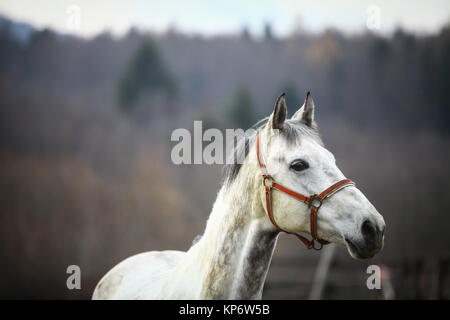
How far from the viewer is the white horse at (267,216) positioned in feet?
7.64

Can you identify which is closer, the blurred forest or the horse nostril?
the horse nostril

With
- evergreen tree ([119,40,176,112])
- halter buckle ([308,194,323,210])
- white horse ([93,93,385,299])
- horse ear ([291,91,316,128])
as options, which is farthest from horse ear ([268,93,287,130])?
evergreen tree ([119,40,176,112])

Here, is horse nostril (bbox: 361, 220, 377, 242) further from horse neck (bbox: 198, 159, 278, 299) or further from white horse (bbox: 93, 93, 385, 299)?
horse neck (bbox: 198, 159, 278, 299)

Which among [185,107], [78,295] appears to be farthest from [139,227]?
[185,107]

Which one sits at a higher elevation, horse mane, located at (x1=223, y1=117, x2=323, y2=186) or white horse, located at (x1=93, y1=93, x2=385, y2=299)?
horse mane, located at (x1=223, y1=117, x2=323, y2=186)

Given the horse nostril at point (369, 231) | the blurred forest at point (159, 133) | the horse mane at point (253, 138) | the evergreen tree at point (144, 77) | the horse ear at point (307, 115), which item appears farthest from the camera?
the evergreen tree at point (144, 77)

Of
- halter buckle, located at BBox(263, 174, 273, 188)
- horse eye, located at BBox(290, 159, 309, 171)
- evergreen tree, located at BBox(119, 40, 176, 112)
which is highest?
evergreen tree, located at BBox(119, 40, 176, 112)

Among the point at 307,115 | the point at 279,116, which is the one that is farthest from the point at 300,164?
the point at 307,115

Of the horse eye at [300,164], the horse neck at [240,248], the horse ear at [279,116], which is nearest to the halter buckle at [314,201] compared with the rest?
the horse eye at [300,164]

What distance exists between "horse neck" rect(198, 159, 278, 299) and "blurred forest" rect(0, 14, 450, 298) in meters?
18.1

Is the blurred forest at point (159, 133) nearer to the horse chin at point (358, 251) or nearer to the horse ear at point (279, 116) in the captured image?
the horse ear at point (279, 116)

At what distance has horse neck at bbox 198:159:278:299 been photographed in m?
2.53

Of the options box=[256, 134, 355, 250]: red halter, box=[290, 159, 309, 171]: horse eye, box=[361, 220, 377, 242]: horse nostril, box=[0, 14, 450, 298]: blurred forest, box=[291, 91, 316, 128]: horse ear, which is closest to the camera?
box=[361, 220, 377, 242]: horse nostril

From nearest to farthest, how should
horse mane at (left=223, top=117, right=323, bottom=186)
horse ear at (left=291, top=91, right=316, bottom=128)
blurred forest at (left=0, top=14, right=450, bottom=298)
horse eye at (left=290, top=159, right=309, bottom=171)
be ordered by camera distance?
horse eye at (left=290, top=159, right=309, bottom=171)
horse mane at (left=223, top=117, right=323, bottom=186)
horse ear at (left=291, top=91, right=316, bottom=128)
blurred forest at (left=0, top=14, right=450, bottom=298)
